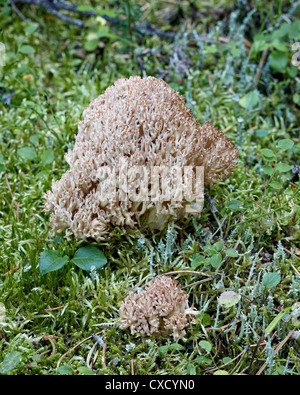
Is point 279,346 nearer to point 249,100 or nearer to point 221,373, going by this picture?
point 221,373

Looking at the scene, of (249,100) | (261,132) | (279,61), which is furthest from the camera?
(279,61)

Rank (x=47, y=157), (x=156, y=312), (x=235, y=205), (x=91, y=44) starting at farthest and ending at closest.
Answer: (x=91, y=44)
(x=47, y=157)
(x=235, y=205)
(x=156, y=312)

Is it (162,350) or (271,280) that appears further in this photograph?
(271,280)

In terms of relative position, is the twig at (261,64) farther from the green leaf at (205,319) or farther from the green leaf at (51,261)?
the green leaf at (51,261)

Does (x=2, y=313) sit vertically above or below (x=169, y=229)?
below

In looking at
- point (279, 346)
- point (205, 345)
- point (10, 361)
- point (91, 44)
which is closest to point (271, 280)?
point (279, 346)

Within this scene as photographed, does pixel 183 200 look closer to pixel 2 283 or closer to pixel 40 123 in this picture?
pixel 2 283
